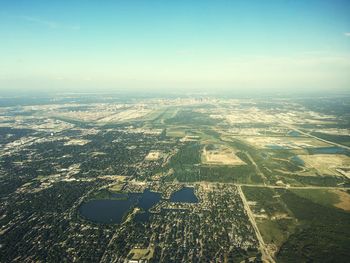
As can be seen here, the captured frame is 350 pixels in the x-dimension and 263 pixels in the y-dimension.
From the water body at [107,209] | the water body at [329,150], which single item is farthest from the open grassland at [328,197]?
the water body at [107,209]

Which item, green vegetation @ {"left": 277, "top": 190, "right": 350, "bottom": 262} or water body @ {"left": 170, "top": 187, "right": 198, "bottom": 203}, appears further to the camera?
water body @ {"left": 170, "top": 187, "right": 198, "bottom": 203}

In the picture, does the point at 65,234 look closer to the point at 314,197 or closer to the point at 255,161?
the point at 314,197

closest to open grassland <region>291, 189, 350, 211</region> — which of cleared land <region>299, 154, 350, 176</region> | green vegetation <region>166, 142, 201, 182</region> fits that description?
cleared land <region>299, 154, 350, 176</region>

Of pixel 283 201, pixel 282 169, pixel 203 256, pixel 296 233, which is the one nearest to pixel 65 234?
pixel 203 256

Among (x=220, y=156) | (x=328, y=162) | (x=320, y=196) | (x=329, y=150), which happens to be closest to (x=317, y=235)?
(x=320, y=196)

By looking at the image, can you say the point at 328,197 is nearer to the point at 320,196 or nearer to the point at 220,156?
the point at 320,196

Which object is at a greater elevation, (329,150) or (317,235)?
(329,150)

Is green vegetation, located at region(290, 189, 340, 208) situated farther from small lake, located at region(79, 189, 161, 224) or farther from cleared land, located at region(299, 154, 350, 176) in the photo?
→ small lake, located at region(79, 189, 161, 224)
